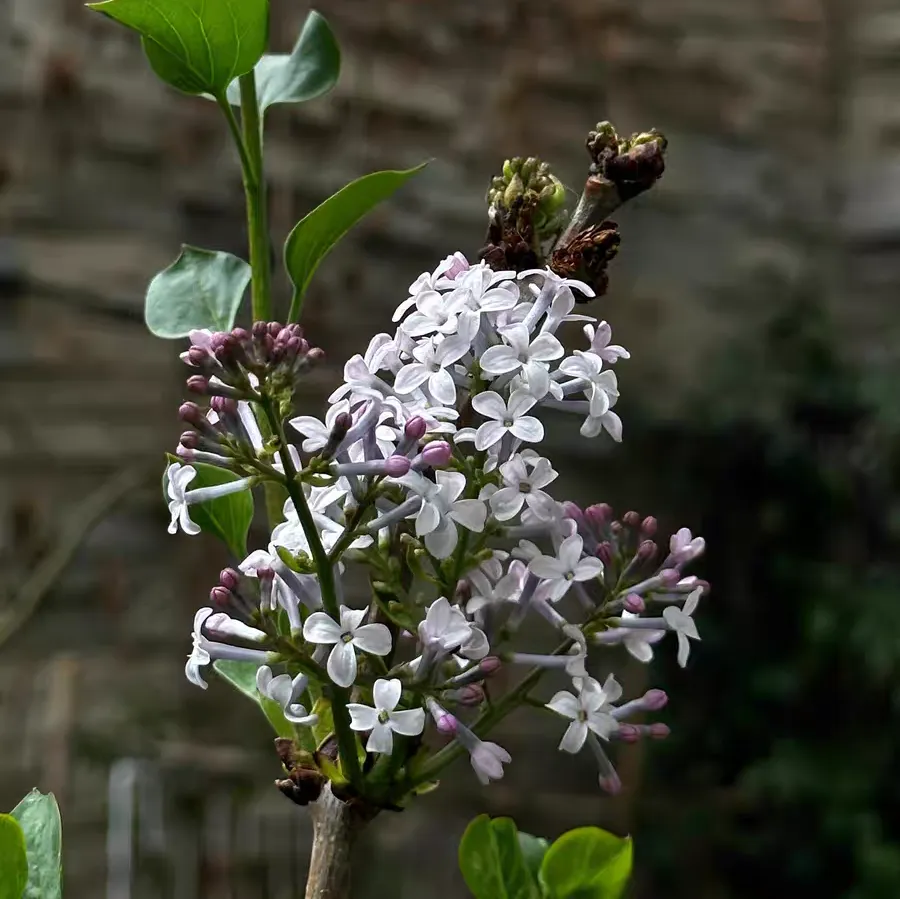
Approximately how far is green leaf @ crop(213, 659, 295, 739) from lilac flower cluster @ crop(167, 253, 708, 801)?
0.06 ft

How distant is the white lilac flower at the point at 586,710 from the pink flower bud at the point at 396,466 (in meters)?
0.08

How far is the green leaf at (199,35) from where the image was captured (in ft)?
1.02

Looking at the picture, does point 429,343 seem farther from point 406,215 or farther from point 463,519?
point 406,215

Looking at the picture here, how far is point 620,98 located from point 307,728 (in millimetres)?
1790

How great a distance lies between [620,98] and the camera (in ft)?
6.15

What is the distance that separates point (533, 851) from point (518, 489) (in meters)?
0.22

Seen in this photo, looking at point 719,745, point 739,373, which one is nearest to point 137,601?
point 719,745

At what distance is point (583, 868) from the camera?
36cm

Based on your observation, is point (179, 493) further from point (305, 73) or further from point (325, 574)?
point (305, 73)

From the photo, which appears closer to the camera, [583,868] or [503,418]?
[503,418]

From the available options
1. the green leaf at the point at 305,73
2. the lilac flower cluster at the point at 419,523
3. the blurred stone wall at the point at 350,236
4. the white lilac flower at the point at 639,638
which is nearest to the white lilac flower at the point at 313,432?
the lilac flower cluster at the point at 419,523

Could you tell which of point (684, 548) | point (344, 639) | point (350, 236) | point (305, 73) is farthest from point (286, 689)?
point (350, 236)

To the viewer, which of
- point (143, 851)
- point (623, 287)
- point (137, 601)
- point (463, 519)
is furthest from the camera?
point (623, 287)

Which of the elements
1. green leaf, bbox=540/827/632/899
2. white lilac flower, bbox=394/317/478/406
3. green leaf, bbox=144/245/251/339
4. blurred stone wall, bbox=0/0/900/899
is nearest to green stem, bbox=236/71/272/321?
green leaf, bbox=144/245/251/339
